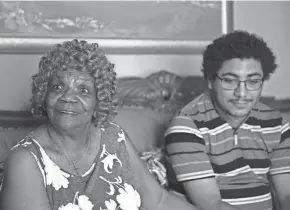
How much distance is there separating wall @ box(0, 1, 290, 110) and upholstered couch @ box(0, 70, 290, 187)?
188mm

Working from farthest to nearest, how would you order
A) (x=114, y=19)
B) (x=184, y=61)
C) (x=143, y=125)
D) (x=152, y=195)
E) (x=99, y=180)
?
(x=184, y=61) → (x=114, y=19) → (x=143, y=125) → (x=152, y=195) → (x=99, y=180)

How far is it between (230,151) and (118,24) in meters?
1.02

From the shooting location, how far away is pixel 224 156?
1.94 metres

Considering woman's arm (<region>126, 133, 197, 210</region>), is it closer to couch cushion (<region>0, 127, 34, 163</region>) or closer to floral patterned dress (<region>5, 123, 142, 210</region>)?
floral patterned dress (<region>5, 123, 142, 210</region>)

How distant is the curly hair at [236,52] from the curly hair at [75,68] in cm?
53

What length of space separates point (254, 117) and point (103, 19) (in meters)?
1.02

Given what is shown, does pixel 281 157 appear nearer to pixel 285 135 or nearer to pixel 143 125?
pixel 285 135

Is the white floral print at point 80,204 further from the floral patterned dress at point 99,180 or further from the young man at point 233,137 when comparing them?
the young man at point 233,137

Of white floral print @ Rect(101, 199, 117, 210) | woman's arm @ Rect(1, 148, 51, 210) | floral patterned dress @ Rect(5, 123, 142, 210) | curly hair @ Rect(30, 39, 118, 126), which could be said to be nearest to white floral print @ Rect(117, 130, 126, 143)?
floral patterned dress @ Rect(5, 123, 142, 210)

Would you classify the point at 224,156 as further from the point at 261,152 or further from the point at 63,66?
the point at 63,66

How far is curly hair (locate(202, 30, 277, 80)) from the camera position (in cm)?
197

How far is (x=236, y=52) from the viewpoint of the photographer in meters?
1.96

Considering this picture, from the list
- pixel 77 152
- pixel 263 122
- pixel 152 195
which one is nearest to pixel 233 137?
pixel 263 122

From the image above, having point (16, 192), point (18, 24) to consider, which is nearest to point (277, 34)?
point (18, 24)
